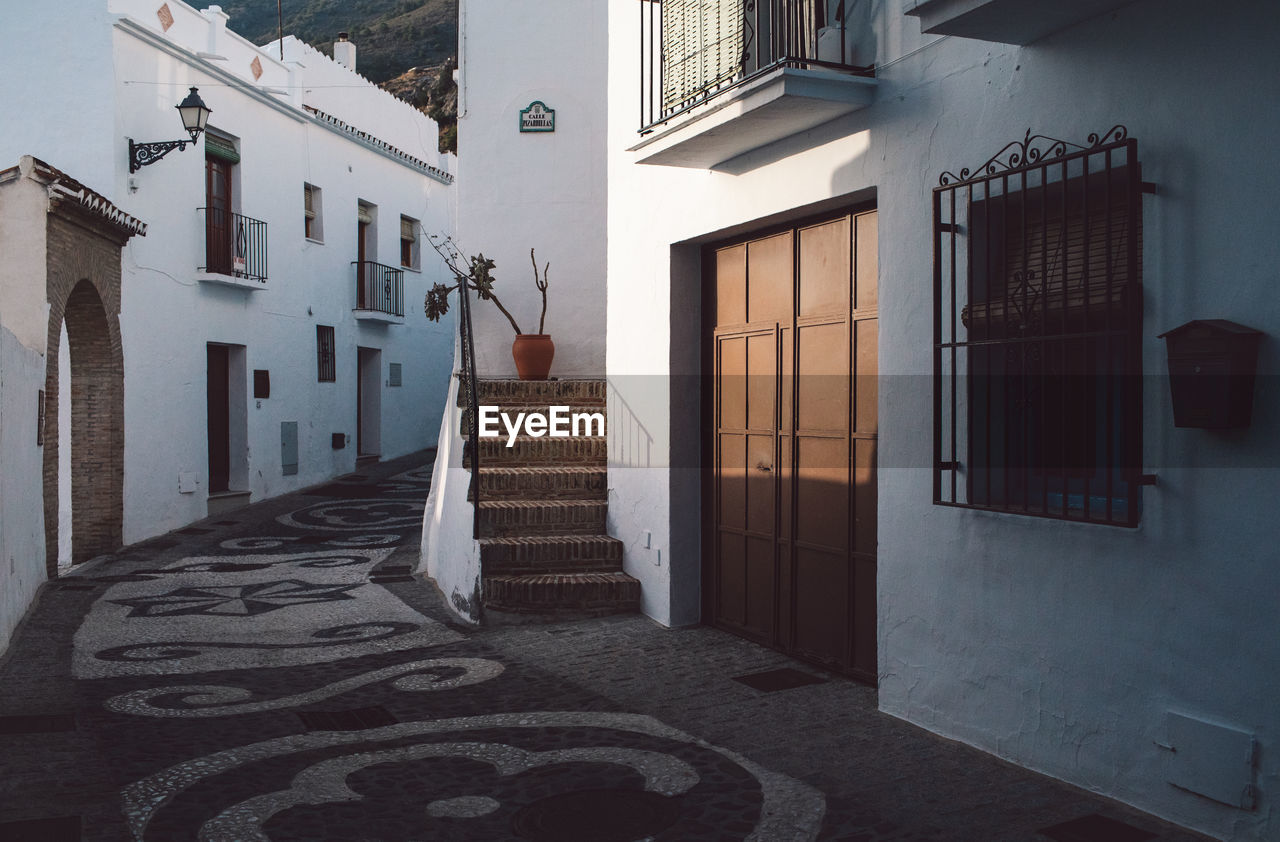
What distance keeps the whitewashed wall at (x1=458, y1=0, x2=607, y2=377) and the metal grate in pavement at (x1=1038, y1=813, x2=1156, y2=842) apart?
8266 millimetres

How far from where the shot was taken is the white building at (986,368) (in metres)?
3.75

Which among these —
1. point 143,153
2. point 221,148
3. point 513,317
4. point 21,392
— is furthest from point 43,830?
point 221,148

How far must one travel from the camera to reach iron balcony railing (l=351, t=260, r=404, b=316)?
20.3 m

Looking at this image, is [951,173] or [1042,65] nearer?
[1042,65]

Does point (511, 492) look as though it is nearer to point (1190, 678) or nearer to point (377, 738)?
point (377, 738)

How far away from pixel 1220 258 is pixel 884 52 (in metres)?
2.22

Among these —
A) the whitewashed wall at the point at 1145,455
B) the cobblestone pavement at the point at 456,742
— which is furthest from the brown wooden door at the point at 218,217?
the whitewashed wall at the point at 1145,455

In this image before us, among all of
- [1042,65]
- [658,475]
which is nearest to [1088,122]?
[1042,65]

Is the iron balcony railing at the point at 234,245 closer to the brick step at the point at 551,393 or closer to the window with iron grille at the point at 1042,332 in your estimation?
the brick step at the point at 551,393

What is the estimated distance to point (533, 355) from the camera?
1100cm

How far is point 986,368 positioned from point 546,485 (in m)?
4.55

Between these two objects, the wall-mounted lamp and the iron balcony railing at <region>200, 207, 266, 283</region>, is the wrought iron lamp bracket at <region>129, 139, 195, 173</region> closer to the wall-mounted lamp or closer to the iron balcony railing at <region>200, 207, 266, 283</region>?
the wall-mounted lamp

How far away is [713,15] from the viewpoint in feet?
20.9

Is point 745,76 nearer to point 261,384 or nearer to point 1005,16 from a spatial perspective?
point 1005,16
